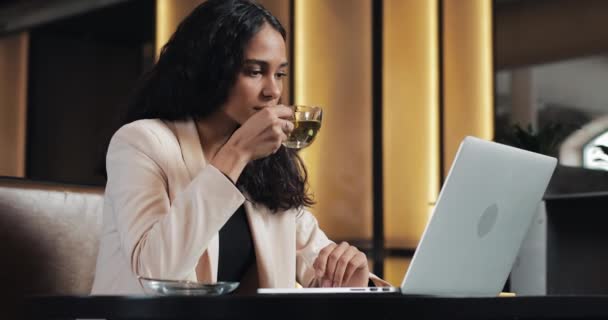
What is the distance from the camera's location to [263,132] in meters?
1.46

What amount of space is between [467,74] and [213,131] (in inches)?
116

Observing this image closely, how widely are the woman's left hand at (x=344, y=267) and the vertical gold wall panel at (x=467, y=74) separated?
301 centimetres

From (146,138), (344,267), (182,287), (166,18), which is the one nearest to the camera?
(182,287)

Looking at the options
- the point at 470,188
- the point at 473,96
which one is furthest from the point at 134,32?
the point at 470,188

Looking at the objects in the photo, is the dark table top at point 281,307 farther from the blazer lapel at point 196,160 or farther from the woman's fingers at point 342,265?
the blazer lapel at point 196,160

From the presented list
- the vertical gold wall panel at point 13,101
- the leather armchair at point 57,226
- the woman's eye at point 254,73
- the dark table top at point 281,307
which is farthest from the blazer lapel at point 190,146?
the vertical gold wall panel at point 13,101

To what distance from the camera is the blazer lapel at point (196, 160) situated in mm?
1640

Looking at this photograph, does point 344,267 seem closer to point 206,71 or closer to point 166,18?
point 206,71

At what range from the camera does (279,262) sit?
1796mm

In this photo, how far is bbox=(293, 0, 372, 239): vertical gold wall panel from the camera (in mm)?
4418

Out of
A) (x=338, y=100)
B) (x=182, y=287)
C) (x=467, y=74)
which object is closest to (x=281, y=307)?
(x=182, y=287)

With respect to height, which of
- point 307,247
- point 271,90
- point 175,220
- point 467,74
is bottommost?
point 307,247

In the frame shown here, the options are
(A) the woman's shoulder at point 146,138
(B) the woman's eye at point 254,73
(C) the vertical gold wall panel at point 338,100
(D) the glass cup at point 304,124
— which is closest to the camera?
(D) the glass cup at point 304,124

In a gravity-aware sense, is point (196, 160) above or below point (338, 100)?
below
